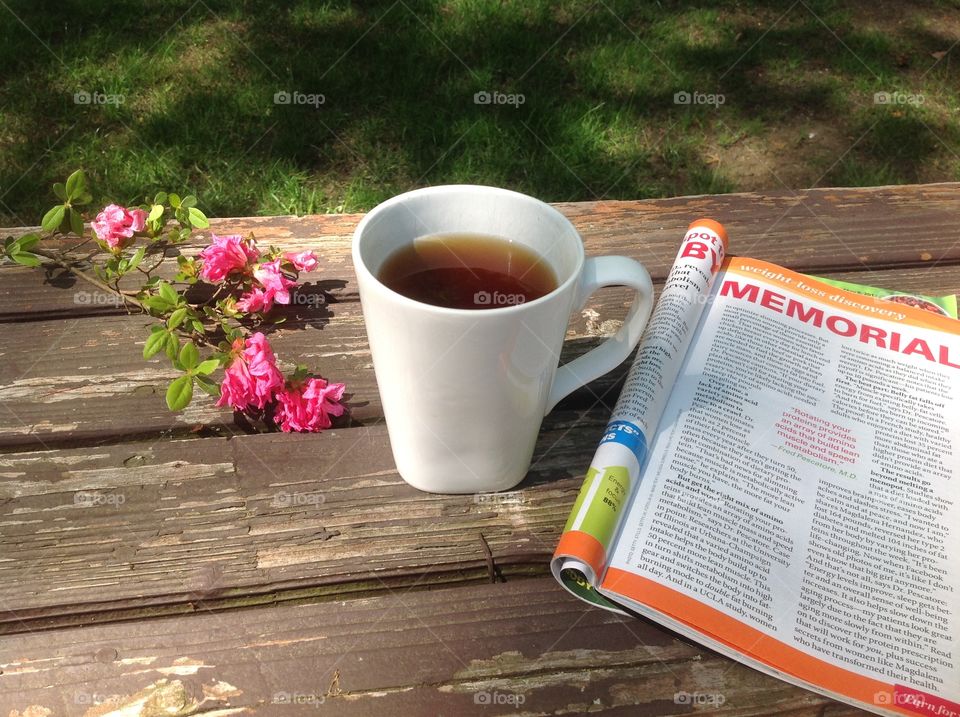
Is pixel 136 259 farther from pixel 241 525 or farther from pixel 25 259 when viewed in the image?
pixel 241 525

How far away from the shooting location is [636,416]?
844 mm

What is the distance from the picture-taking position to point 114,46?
2.39 m

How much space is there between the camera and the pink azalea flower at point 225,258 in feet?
3.30

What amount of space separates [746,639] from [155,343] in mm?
673

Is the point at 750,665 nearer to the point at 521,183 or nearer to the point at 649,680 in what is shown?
the point at 649,680

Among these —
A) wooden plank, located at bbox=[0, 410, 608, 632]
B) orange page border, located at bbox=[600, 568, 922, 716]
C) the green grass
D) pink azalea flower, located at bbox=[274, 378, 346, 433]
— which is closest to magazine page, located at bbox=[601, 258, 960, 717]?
orange page border, located at bbox=[600, 568, 922, 716]

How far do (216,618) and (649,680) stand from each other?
38 cm

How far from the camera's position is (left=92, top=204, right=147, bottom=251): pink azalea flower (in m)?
1.03

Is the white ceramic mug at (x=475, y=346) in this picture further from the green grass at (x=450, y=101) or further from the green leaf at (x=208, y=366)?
the green grass at (x=450, y=101)

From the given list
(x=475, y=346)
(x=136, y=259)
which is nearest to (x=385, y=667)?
(x=475, y=346)

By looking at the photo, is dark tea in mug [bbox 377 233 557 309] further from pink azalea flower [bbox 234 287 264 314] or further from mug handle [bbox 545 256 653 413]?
pink azalea flower [bbox 234 287 264 314]

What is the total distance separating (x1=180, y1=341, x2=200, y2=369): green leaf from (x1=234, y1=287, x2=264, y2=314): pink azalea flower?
0.33ft

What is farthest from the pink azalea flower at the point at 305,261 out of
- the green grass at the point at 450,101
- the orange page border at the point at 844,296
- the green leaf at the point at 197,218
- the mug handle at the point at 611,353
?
the green grass at the point at 450,101

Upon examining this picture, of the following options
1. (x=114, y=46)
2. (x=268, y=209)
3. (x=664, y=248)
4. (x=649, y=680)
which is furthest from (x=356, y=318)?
(x=114, y=46)
